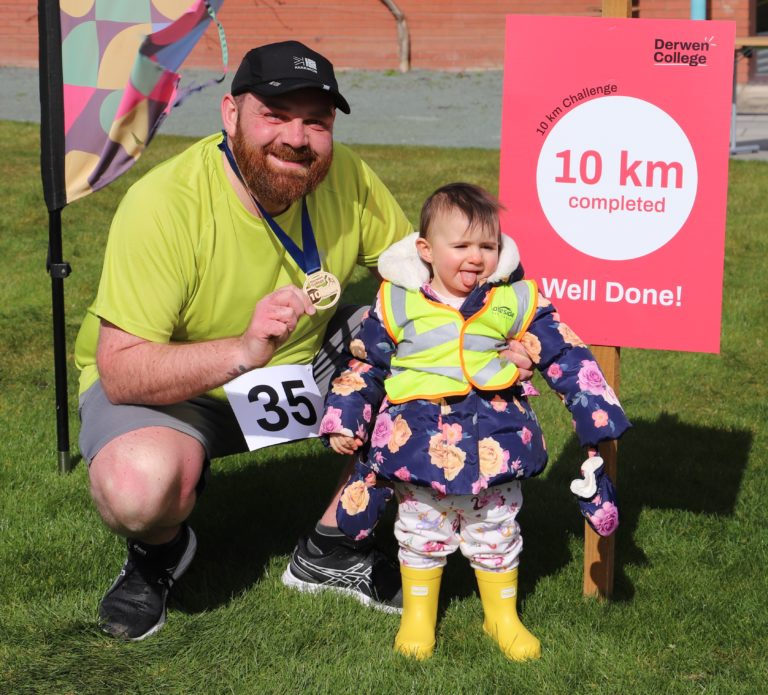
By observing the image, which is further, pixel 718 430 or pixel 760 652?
A: pixel 718 430

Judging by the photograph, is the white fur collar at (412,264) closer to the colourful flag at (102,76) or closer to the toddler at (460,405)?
the toddler at (460,405)

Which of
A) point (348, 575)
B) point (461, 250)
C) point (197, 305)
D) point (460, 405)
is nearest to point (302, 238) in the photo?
point (197, 305)

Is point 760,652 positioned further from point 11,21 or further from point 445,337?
point 11,21

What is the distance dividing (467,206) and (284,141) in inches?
22.0

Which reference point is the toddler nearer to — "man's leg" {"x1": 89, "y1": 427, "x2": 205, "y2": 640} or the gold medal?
the gold medal

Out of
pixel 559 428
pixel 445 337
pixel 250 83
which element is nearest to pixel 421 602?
pixel 445 337

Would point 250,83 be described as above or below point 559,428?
above

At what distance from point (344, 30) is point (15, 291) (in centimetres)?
1284

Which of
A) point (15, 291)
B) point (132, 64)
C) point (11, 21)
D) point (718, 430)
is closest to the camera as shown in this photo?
point (132, 64)

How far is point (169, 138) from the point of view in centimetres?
1157

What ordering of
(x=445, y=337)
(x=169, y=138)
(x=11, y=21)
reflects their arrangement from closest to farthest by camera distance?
(x=445, y=337) < (x=169, y=138) < (x=11, y=21)

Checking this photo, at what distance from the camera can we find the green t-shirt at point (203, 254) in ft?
10.4

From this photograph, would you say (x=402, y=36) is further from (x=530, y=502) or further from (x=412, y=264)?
(x=412, y=264)

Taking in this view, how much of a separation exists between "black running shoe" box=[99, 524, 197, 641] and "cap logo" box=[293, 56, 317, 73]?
1414mm
